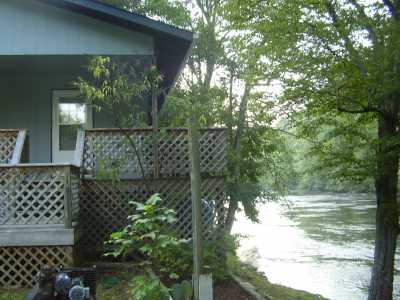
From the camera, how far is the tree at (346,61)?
8.79 meters

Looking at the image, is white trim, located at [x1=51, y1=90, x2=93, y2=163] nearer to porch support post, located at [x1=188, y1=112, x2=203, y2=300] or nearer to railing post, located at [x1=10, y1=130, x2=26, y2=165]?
railing post, located at [x1=10, y1=130, x2=26, y2=165]

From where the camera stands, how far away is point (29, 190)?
721 cm

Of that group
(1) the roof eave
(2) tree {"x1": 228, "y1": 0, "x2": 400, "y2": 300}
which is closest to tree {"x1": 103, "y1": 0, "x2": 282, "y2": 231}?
(2) tree {"x1": 228, "y1": 0, "x2": 400, "y2": 300}

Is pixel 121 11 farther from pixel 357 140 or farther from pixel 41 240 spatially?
pixel 357 140

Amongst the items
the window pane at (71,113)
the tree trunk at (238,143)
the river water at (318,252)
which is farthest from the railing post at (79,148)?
the river water at (318,252)

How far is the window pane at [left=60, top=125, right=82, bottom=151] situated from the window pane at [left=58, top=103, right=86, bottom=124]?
114mm

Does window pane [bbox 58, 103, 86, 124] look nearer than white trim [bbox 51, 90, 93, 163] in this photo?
No

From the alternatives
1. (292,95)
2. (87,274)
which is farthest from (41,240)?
(292,95)

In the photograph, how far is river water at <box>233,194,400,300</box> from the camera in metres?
15.3

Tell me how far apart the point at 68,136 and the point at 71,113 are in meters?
0.53

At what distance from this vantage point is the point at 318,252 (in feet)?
66.9

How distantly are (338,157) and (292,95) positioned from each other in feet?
5.55

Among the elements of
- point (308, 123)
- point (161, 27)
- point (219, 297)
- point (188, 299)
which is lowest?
point (219, 297)

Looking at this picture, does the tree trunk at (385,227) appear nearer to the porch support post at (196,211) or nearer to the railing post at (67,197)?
the railing post at (67,197)
